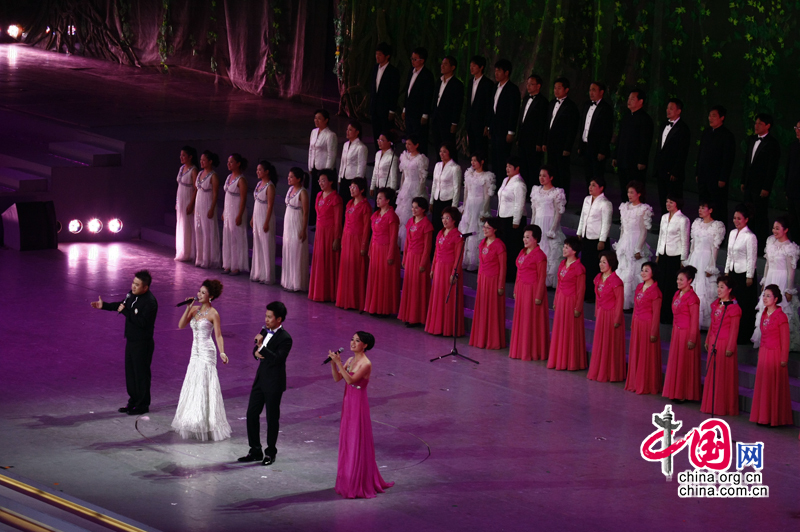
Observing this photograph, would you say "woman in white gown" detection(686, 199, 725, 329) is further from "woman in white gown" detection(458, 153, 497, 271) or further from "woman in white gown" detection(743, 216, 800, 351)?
"woman in white gown" detection(458, 153, 497, 271)

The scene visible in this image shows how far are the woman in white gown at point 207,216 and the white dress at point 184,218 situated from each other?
0.47 ft

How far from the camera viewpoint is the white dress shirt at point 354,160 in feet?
43.1

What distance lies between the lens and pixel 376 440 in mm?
8820

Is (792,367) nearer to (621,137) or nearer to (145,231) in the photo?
(621,137)

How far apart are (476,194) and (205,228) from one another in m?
3.58

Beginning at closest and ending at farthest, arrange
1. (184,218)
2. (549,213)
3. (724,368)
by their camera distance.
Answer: (724,368), (549,213), (184,218)

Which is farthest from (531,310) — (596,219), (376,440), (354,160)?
(354,160)

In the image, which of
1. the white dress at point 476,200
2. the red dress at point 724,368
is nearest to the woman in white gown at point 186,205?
the white dress at point 476,200

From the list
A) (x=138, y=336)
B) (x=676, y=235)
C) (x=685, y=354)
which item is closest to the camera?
(x=138, y=336)

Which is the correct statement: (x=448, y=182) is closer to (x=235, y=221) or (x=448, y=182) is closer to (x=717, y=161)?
(x=717, y=161)

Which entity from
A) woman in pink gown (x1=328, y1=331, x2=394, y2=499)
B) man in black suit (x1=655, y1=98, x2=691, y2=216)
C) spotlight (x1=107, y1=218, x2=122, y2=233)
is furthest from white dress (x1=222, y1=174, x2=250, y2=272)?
woman in pink gown (x1=328, y1=331, x2=394, y2=499)

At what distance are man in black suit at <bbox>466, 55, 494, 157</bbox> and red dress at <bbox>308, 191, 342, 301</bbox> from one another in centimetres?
164

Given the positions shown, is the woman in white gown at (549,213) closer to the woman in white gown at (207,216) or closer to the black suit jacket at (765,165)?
the black suit jacket at (765,165)

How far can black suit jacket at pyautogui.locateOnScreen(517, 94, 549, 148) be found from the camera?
41.2 ft
